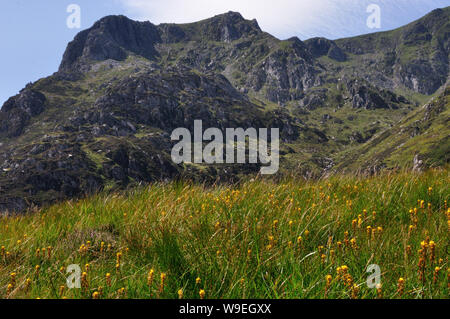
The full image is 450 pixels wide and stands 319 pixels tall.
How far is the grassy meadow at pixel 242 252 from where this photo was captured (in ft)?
9.31

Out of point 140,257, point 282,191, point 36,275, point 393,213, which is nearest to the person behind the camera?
point 36,275

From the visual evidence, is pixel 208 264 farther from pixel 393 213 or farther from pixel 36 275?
pixel 393 213

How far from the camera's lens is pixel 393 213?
5.05 metres

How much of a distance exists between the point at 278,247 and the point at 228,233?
72 centimetres

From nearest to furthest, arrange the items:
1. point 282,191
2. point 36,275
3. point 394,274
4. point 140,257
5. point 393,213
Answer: point 394,274
point 36,275
point 140,257
point 393,213
point 282,191

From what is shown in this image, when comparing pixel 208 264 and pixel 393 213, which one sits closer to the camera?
pixel 208 264

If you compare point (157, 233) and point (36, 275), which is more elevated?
point (157, 233)

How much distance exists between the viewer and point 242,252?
343cm

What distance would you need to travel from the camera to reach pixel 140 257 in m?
3.84

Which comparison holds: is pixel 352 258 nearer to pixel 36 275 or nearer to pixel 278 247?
pixel 278 247

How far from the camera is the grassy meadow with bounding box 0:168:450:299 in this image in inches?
112
